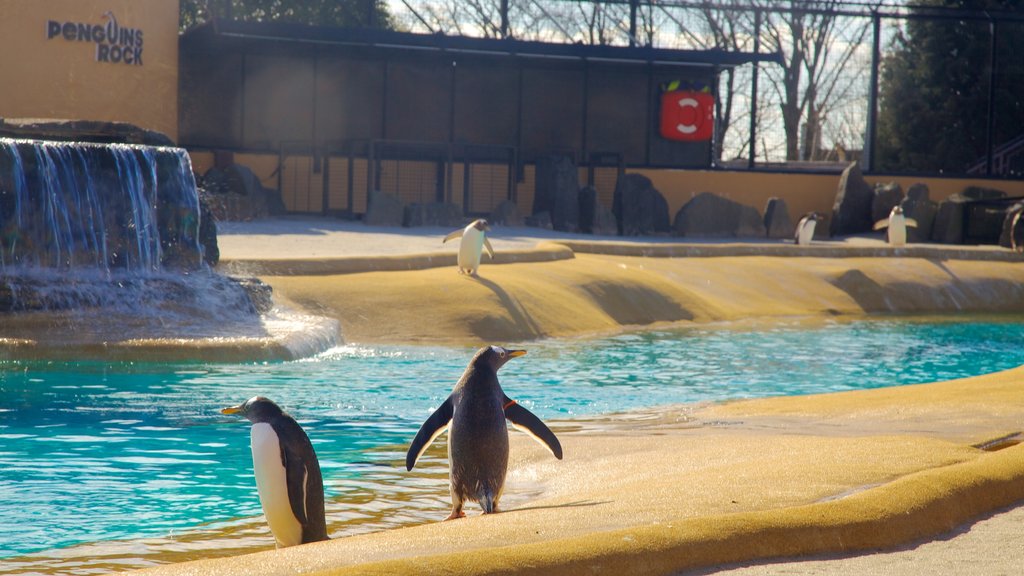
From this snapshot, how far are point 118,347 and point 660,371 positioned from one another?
488 centimetres

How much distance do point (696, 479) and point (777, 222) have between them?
65.4 ft

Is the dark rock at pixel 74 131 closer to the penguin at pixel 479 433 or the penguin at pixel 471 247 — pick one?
the penguin at pixel 471 247

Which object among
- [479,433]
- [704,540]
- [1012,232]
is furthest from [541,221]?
[704,540]

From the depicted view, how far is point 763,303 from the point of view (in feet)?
58.7

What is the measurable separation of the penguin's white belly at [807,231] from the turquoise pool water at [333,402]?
21.2 feet

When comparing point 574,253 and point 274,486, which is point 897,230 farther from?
point 274,486

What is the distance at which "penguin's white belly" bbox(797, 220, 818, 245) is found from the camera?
2253 cm

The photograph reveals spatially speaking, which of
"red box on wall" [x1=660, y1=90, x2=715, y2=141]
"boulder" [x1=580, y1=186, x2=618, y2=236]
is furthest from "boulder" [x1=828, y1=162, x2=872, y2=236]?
"boulder" [x1=580, y1=186, x2=618, y2=236]

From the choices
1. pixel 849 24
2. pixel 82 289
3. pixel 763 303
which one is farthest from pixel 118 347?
pixel 849 24

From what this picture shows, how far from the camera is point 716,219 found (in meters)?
24.7

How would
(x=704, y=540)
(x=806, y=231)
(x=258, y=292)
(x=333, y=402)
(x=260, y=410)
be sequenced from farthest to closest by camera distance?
(x=806, y=231) < (x=258, y=292) < (x=333, y=402) < (x=260, y=410) < (x=704, y=540)

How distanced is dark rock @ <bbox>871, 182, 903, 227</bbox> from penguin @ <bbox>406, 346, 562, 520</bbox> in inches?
838

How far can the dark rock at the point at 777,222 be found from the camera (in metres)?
25.1

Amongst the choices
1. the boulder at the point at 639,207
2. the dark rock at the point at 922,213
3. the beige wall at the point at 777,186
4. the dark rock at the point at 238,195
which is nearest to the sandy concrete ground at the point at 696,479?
the dark rock at the point at 238,195
